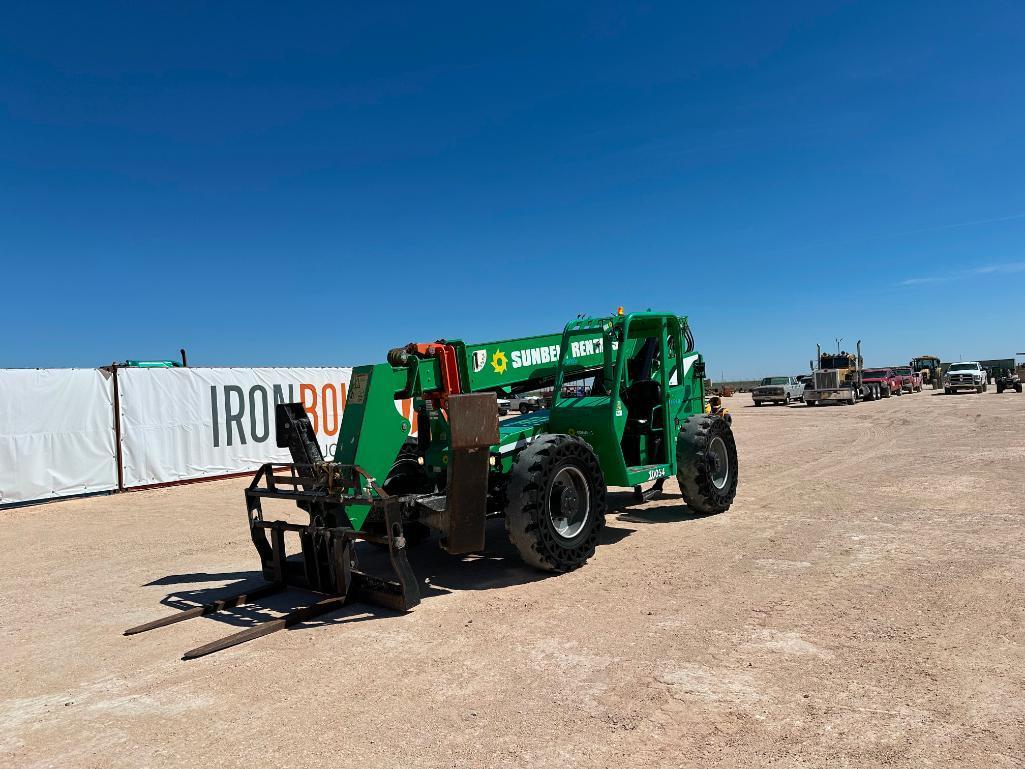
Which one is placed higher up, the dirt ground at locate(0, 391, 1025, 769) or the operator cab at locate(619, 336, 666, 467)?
the operator cab at locate(619, 336, 666, 467)

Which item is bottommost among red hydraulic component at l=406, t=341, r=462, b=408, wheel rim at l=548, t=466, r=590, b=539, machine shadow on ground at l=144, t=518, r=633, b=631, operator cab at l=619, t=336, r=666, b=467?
machine shadow on ground at l=144, t=518, r=633, b=631

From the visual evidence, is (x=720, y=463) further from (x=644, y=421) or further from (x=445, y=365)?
(x=445, y=365)

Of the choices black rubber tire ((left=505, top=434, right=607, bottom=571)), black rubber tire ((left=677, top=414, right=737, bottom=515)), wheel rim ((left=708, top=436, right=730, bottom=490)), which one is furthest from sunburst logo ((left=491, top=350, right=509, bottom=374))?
wheel rim ((left=708, top=436, right=730, bottom=490))

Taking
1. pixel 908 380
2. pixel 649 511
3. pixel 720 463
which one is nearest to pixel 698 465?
pixel 720 463

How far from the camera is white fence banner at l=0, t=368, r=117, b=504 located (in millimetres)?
12328

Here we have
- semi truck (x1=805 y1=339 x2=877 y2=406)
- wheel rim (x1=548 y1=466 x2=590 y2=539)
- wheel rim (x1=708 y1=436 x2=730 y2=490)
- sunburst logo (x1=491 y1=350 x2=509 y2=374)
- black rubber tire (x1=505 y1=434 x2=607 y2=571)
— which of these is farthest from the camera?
semi truck (x1=805 y1=339 x2=877 y2=406)

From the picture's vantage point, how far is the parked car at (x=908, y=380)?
44.7m

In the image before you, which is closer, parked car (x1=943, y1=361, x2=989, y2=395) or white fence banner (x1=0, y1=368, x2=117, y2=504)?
white fence banner (x1=0, y1=368, x2=117, y2=504)

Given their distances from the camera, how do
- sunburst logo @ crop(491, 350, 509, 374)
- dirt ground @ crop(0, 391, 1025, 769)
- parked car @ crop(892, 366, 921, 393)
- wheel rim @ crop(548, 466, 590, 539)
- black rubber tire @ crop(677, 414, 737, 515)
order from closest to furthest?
dirt ground @ crop(0, 391, 1025, 769)
wheel rim @ crop(548, 466, 590, 539)
sunburst logo @ crop(491, 350, 509, 374)
black rubber tire @ crop(677, 414, 737, 515)
parked car @ crop(892, 366, 921, 393)

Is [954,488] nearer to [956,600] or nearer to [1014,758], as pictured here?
[956,600]

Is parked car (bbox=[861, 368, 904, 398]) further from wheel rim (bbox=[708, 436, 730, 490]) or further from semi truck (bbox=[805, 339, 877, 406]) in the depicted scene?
wheel rim (bbox=[708, 436, 730, 490])

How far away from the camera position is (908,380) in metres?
45.4

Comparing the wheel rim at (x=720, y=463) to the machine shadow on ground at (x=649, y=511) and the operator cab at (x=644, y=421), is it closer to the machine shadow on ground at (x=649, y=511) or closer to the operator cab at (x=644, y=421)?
the machine shadow on ground at (x=649, y=511)

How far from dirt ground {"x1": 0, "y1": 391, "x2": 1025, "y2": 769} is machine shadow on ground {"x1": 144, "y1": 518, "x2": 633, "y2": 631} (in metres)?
0.05
